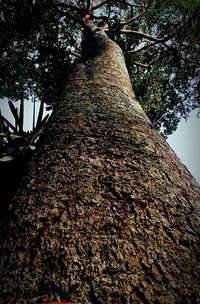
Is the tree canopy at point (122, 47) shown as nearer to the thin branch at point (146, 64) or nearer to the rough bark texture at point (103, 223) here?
the thin branch at point (146, 64)

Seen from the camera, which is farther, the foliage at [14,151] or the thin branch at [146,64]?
the thin branch at [146,64]

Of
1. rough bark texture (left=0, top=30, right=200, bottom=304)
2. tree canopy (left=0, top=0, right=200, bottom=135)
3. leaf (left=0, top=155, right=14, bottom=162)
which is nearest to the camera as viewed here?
rough bark texture (left=0, top=30, right=200, bottom=304)

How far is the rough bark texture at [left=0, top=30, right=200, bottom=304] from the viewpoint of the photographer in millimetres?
938

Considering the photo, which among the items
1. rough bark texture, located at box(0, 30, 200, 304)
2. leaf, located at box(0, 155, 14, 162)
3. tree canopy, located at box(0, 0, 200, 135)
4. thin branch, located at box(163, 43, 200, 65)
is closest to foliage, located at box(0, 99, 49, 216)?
leaf, located at box(0, 155, 14, 162)

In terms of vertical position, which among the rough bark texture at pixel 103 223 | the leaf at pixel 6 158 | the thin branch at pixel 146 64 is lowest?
the leaf at pixel 6 158

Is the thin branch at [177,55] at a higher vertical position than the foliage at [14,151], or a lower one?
higher

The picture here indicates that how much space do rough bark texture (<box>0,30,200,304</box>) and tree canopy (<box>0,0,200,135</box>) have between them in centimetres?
661

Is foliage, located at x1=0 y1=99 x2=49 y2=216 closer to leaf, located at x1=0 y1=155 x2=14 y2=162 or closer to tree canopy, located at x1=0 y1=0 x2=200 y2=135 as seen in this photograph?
leaf, located at x1=0 y1=155 x2=14 y2=162

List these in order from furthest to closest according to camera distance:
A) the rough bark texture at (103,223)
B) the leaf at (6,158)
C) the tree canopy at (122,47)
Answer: the tree canopy at (122,47)
the leaf at (6,158)
the rough bark texture at (103,223)

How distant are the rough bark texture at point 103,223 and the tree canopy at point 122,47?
661 centimetres

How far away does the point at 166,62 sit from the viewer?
36.2 feet

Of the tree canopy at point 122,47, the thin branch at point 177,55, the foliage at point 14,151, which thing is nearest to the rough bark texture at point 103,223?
the foliage at point 14,151

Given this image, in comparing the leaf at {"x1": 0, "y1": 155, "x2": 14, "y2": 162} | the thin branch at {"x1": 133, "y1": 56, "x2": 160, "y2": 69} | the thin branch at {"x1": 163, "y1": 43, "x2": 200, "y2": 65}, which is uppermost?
the thin branch at {"x1": 163, "y1": 43, "x2": 200, "y2": 65}

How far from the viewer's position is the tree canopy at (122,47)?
8.60 metres
